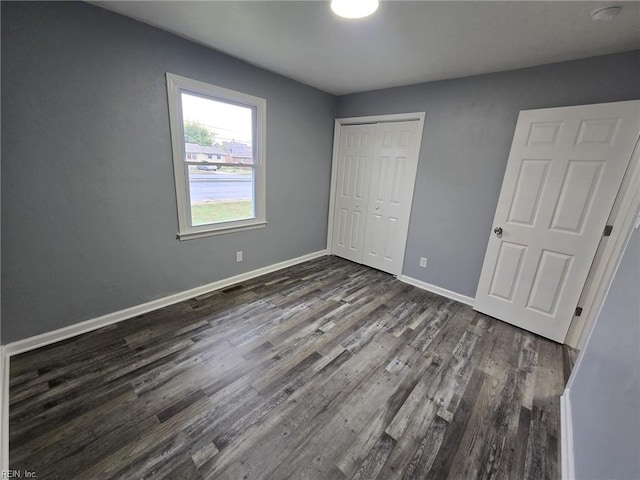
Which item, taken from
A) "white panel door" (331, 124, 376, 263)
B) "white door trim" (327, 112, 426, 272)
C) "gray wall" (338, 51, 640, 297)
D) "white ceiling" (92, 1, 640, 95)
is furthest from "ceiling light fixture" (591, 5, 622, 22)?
"white panel door" (331, 124, 376, 263)

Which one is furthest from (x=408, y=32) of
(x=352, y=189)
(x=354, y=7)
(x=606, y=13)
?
(x=352, y=189)

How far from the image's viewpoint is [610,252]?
2.03 metres

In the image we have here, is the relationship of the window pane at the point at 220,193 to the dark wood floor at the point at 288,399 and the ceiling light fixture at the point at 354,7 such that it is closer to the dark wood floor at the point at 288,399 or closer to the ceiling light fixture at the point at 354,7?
the dark wood floor at the point at 288,399

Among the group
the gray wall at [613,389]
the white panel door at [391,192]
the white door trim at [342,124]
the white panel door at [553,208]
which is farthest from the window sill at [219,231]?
the gray wall at [613,389]

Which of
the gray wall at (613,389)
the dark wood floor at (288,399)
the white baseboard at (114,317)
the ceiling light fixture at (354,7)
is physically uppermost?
the ceiling light fixture at (354,7)

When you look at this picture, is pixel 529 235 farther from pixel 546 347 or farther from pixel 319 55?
pixel 319 55

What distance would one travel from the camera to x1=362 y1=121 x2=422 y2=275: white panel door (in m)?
3.17

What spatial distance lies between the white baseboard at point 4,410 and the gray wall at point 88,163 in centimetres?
19

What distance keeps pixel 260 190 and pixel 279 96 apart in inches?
44.4

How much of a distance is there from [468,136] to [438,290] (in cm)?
176

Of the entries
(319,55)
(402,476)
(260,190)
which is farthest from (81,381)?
(319,55)

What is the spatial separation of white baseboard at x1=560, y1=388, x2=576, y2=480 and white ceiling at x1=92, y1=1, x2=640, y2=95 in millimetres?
2358

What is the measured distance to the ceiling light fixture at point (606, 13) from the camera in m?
1.45

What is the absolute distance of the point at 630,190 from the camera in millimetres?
1908
